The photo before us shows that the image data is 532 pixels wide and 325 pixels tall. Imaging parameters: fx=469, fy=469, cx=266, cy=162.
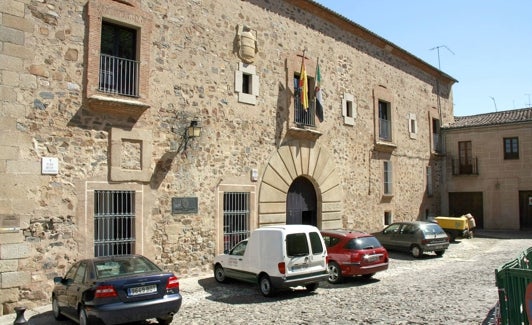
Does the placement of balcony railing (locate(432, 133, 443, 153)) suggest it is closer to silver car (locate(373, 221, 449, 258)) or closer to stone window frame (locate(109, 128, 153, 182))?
silver car (locate(373, 221, 449, 258))

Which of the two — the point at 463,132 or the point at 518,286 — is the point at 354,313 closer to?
the point at 518,286

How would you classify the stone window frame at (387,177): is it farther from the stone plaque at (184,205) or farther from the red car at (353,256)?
the stone plaque at (184,205)

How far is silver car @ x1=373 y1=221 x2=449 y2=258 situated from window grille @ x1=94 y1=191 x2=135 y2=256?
9.10 metres

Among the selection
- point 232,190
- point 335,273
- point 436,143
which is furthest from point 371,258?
point 436,143

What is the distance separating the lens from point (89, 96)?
384 inches

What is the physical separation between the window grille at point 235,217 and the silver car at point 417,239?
572cm

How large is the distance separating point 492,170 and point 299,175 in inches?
558

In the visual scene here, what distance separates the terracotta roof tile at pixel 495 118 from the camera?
24047mm

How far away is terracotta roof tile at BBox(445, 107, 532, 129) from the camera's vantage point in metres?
24.0

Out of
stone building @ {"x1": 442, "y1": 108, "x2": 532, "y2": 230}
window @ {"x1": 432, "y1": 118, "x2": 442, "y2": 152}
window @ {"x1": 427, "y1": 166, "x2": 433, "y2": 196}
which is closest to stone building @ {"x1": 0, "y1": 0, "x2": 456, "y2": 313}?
window @ {"x1": 427, "y1": 166, "x2": 433, "y2": 196}

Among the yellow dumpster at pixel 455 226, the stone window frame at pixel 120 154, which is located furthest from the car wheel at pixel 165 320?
the yellow dumpster at pixel 455 226

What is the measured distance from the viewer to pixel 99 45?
1005cm

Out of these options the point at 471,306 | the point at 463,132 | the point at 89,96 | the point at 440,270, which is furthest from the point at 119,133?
the point at 463,132

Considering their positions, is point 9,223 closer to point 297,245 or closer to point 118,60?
point 118,60
